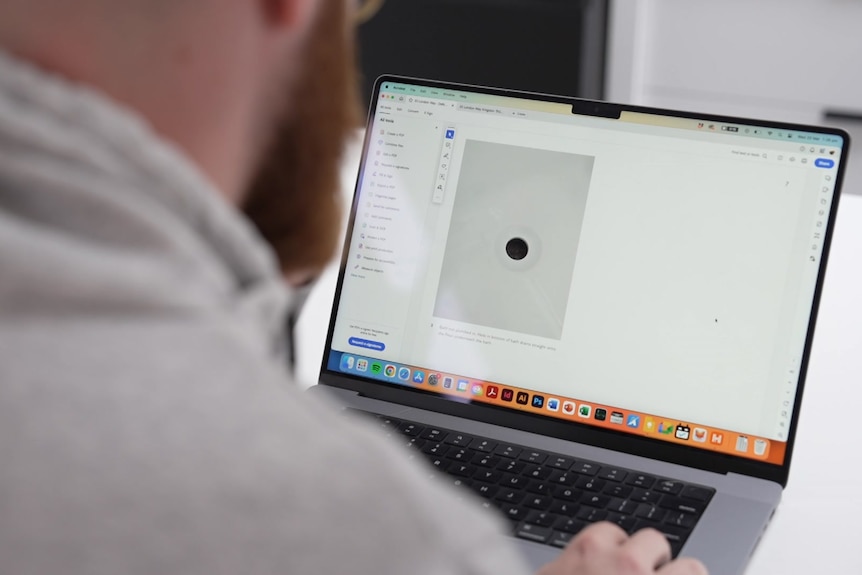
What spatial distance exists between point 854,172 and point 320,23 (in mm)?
2547

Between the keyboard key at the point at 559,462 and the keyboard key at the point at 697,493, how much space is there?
0.31 feet

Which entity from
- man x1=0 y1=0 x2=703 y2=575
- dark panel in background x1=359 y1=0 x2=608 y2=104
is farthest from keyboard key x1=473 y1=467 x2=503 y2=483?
dark panel in background x1=359 y1=0 x2=608 y2=104

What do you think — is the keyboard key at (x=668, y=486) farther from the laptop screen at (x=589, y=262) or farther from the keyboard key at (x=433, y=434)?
the keyboard key at (x=433, y=434)

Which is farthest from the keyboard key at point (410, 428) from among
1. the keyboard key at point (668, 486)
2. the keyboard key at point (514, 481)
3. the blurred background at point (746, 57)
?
the blurred background at point (746, 57)

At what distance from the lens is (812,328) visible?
82 cm

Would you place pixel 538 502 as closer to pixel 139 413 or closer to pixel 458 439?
pixel 458 439

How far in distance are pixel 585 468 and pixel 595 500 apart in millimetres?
48

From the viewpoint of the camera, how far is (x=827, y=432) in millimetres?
948

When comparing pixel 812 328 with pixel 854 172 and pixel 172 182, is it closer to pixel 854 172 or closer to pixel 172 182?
pixel 172 182

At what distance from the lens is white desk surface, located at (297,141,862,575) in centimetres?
79

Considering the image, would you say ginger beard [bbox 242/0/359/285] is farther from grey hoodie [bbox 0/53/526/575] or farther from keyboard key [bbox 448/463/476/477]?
keyboard key [bbox 448/463/476/477]

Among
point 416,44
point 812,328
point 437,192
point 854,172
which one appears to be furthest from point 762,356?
point 854,172

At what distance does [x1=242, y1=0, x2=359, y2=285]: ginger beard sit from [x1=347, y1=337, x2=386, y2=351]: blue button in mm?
397

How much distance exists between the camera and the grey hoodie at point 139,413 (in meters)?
0.33
